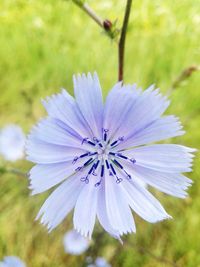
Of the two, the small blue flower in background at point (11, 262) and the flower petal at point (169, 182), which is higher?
the small blue flower in background at point (11, 262)

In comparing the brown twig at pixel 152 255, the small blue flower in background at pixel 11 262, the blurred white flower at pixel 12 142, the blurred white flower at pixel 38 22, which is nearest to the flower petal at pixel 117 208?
the brown twig at pixel 152 255

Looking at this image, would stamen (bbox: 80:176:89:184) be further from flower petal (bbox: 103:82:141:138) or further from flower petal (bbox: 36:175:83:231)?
flower petal (bbox: 103:82:141:138)

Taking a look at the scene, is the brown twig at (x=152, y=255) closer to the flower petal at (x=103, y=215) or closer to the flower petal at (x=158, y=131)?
the flower petal at (x=103, y=215)

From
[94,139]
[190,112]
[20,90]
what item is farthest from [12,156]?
[94,139]

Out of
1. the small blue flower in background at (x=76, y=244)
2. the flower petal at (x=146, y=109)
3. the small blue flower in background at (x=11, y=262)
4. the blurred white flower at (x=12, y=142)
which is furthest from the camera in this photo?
the blurred white flower at (x=12, y=142)

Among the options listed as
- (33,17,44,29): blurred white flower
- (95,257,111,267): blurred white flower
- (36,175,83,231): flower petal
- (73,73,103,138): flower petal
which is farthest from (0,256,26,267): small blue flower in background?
Answer: (33,17,44,29): blurred white flower

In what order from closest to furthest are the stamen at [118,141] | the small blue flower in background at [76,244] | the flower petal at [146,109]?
the flower petal at [146,109], the stamen at [118,141], the small blue flower in background at [76,244]
